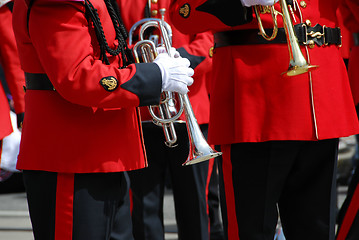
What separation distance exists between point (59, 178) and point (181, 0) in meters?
0.93

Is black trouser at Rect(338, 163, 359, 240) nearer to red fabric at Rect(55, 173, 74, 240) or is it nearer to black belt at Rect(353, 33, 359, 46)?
black belt at Rect(353, 33, 359, 46)

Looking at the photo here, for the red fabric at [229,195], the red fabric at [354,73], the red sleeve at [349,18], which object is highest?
the red sleeve at [349,18]

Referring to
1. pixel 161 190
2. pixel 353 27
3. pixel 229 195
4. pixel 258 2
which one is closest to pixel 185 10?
pixel 258 2

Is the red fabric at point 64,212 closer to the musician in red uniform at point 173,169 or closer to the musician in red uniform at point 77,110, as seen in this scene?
the musician in red uniform at point 77,110

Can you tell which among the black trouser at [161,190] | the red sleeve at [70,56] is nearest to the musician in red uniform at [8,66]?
the black trouser at [161,190]

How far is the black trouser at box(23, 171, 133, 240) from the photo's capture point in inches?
91.0

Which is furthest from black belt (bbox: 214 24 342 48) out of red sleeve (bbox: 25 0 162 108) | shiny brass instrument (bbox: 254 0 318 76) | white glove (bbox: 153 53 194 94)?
red sleeve (bbox: 25 0 162 108)

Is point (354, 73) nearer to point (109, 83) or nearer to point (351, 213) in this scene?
point (351, 213)

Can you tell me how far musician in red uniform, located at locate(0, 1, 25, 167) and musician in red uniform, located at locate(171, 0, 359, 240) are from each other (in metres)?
1.37

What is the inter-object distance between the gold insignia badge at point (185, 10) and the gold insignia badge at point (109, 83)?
604 millimetres

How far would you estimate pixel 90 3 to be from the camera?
7.63 feet

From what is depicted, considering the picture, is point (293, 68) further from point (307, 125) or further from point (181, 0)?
point (181, 0)

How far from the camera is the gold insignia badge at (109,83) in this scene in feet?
7.34

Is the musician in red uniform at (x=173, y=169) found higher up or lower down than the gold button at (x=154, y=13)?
lower down
